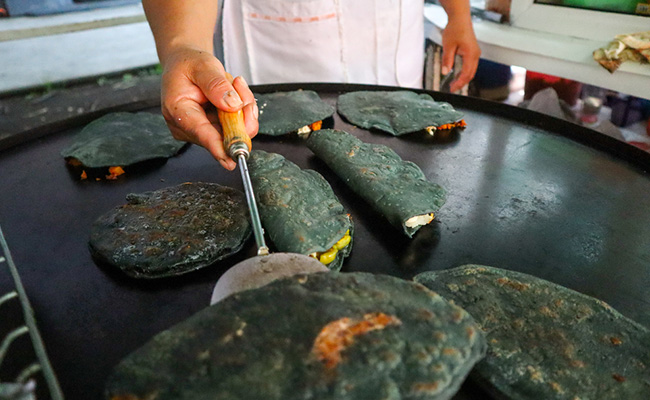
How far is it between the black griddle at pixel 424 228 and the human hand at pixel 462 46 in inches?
20.9

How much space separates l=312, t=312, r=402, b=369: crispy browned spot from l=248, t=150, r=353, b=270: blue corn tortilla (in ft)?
1.37

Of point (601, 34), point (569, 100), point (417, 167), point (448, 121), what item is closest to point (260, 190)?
point (417, 167)

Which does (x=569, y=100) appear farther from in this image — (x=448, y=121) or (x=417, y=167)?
(x=417, y=167)

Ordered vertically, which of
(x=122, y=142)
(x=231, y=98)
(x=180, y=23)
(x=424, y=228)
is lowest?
(x=424, y=228)

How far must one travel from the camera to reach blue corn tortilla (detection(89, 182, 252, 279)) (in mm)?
1145

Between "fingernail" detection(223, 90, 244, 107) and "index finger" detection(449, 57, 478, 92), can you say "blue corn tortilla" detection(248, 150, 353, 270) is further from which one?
"index finger" detection(449, 57, 478, 92)

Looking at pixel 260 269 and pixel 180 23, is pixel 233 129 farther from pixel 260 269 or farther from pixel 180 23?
pixel 180 23

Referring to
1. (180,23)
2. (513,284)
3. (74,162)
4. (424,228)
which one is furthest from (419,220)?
(74,162)

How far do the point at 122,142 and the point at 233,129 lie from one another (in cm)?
65

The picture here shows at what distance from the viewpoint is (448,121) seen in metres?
1.80

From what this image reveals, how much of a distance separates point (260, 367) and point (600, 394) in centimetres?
61

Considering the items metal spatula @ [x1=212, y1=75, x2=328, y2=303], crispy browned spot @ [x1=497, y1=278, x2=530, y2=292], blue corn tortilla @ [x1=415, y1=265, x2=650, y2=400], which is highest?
metal spatula @ [x1=212, y1=75, x2=328, y2=303]

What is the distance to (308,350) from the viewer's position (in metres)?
0.67

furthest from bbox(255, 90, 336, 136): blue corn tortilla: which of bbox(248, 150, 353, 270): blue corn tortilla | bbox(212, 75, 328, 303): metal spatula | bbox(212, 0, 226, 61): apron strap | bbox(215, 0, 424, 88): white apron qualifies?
bbox(212, 75, 328, 303): metal spatula
